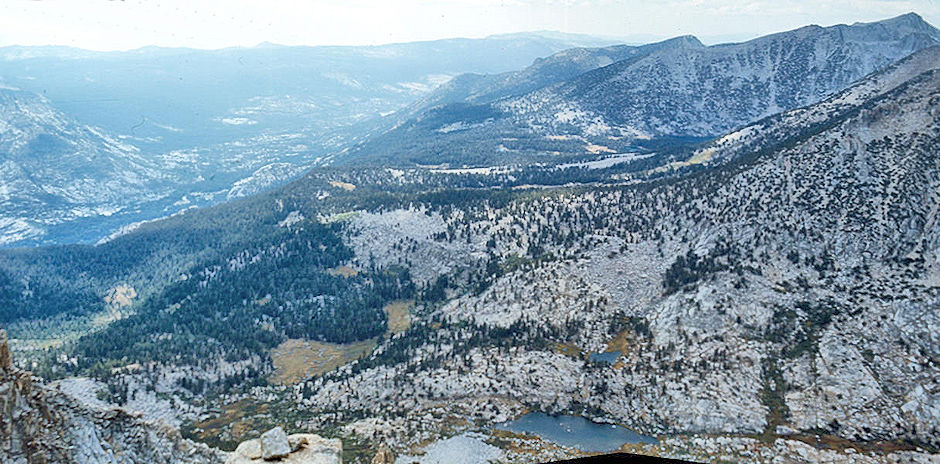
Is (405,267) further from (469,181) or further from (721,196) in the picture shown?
(469,181)

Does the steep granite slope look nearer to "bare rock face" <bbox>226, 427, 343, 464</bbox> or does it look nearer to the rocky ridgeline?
"bare rock face" <bbox>226, 427, 343, 464</bbox>

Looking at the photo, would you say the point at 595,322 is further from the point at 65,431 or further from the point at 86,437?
the point at 65,431

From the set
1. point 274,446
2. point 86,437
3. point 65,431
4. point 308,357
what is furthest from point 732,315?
point 65,431

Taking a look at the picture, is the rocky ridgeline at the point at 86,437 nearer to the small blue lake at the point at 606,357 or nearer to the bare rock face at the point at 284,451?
the bare rock face at the point at 284,451

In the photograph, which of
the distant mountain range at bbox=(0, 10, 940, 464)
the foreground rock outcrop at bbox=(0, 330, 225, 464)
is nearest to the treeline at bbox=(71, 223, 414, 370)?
the distant mountain range at bbox=(0, 10, 940, 464)

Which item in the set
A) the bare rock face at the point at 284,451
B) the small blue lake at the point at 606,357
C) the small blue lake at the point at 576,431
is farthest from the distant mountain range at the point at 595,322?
the bare rock face at the point at 284,451

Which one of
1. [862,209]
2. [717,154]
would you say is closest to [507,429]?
[862,209]
